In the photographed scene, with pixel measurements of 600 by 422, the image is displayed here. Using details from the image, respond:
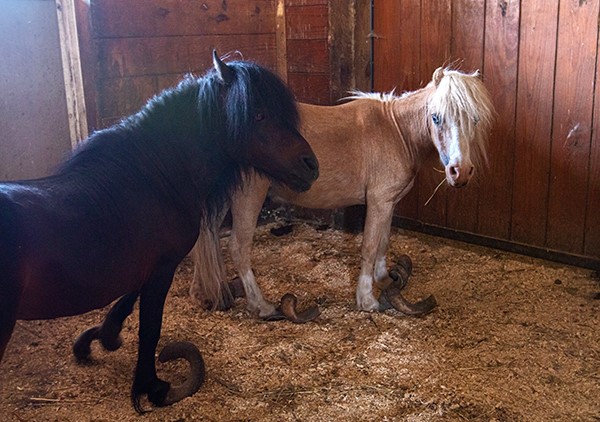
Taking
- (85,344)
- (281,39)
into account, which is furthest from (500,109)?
(85,344)

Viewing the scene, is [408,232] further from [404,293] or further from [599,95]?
[599,95]

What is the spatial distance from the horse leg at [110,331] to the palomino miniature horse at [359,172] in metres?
0.57

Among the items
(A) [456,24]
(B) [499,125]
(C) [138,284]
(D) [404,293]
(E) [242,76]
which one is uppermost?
(A) [456,24]

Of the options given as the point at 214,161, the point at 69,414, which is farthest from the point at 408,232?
the point at 69,414

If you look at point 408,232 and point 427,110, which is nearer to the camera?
point 427,110

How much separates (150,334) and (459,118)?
66.5 inches

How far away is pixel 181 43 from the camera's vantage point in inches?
151

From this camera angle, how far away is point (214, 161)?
227 cm

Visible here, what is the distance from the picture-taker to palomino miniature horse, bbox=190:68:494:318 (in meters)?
2.97

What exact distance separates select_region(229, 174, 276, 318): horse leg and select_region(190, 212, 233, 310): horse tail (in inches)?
4.1

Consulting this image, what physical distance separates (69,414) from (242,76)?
4.71 feet

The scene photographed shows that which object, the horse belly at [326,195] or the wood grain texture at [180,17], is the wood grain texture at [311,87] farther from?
the horse belly at [326,195]

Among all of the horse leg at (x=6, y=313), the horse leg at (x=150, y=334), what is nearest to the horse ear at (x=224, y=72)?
the horse leg at (x=150, y=334)

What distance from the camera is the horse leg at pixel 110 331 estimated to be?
2412 millimetres
